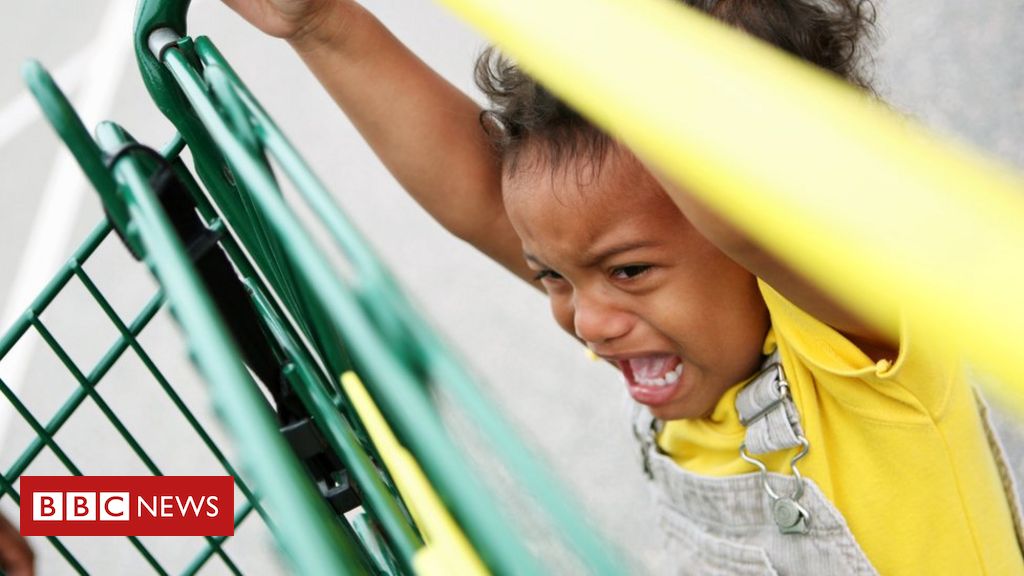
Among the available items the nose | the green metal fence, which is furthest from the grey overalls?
the green metal fence

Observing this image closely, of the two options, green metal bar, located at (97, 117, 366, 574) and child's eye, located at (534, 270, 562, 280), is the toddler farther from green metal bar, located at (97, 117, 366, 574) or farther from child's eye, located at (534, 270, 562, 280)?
green metal bar, located at (97, 117, 366, 574)

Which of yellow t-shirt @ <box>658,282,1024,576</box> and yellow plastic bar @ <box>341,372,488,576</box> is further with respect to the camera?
yellow t-shirt @ <box>658,282,1024,576</box>

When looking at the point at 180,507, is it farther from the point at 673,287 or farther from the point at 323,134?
the point at 323,134

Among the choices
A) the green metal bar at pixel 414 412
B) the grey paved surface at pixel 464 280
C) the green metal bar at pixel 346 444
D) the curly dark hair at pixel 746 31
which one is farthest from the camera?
the grey paved surface at pixel 464 280

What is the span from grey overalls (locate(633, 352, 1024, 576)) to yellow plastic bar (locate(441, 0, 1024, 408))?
0.64 meters

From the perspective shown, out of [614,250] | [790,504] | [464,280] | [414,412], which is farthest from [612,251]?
[464,280]

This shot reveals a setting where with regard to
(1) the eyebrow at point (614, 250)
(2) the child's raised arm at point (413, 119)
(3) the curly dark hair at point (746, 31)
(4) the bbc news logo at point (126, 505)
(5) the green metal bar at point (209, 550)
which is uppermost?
(2) the child's raised arm at point (413, 119)

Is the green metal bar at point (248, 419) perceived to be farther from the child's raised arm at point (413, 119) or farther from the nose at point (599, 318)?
the child's raised arm at point (413, 119)

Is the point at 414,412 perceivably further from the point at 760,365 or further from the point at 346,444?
the point at 760,365

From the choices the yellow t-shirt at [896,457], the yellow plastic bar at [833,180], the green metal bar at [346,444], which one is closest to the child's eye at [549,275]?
the yellow t-shirt at [896,457]

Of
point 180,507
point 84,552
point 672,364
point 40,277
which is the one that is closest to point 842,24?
point 672,364

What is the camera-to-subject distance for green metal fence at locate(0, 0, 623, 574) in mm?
410

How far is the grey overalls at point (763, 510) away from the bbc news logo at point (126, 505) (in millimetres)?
477

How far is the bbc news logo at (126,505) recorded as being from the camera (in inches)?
44.1
